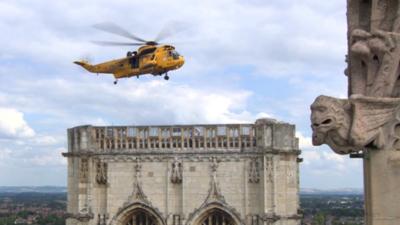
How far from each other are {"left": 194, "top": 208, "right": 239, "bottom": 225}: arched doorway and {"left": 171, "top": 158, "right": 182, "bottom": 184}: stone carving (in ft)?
5.41

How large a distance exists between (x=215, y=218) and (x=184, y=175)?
1973 millimetres

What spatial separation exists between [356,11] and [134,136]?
25.8m

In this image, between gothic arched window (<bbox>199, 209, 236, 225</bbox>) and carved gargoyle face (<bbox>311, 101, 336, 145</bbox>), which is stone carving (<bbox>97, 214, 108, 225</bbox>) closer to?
gothic arched window (<bbox>199, 209, 236, 225</bbox>)

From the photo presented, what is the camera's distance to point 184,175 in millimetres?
30141

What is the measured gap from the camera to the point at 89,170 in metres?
30.6

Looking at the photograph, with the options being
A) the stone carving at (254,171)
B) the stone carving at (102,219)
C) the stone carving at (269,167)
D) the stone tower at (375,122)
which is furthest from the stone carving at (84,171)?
the stone tower at (375,122)

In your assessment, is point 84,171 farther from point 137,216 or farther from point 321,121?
point 321,121

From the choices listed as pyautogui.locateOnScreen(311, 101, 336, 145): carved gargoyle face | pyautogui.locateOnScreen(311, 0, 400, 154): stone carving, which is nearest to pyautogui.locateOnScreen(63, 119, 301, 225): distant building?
pyautogui.locateOnScreen(311, 0, 400, 154): stone carving

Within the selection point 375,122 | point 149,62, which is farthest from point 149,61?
point 375,122

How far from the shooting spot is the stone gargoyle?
463cm

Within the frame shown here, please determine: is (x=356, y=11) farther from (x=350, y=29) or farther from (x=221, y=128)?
(x=221, y=128)

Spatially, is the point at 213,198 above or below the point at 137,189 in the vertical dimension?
below

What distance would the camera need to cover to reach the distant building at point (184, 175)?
94.5 ft

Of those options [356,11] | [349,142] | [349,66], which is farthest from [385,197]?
[356,11]
